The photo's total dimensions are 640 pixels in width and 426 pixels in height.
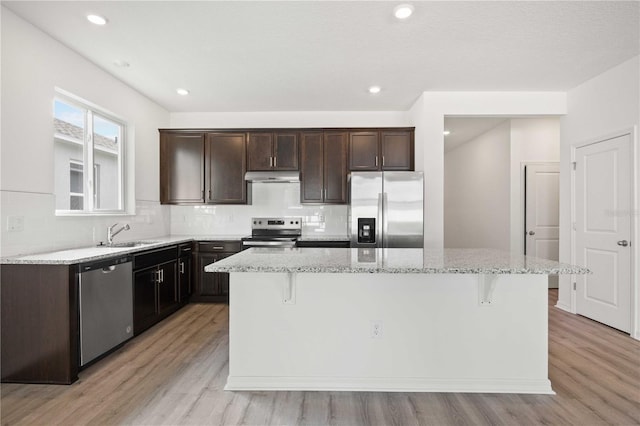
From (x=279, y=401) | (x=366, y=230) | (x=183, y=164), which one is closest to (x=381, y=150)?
(x=366, y=230)

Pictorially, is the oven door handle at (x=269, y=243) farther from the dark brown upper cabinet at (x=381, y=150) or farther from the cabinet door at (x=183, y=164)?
the dark brown upper cabinet at (x=381, y=150)

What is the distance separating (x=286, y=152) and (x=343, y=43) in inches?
74.9

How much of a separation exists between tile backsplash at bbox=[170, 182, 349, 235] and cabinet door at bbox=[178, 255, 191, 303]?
2.56 feet

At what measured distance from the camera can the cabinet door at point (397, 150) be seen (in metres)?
4.34

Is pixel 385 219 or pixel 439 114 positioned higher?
pixel 439 114

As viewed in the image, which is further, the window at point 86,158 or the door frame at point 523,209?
the door frame at point 523,209

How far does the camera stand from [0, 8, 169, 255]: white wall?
2330 millimetres

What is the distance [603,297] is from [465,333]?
97.6 inches

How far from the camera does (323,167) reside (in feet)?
14.4

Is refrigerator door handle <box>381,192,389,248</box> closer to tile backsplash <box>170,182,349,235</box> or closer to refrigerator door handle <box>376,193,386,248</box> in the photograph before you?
refrigerator door handle <box>376,193,386,248</box>

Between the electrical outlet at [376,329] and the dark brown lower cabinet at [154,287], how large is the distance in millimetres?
2241

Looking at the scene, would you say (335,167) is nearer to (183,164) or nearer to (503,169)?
(183,164)

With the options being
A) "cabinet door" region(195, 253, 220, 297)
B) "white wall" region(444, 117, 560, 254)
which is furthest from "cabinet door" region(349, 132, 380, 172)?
"white wall" region(444, 117, 560, 254)

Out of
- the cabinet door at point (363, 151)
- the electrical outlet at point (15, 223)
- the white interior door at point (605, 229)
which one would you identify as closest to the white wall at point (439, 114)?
the cabinet door at point (363, 151)
